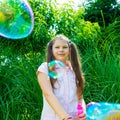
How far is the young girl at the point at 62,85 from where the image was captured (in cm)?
352

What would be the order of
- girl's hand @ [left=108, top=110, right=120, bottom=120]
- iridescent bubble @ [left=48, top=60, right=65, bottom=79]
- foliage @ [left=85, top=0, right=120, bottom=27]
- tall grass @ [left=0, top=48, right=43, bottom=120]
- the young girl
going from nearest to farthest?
girl's hand @ [left=108, top=110, right=120, bottom=120] < the young girl < iridescent bubble @ [left=48, top=60, right=65, bottom=79] < tall grass @ [left=0, top=48, right=43, bottom=120] < foliage @ [left=85, top=0, right=120, bottom=27]

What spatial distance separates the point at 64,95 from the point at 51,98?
0.18m

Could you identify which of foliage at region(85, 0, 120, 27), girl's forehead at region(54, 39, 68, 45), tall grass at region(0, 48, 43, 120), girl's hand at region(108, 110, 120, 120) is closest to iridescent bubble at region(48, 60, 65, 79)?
girl's forehead at region(54, 39, 68, 45)

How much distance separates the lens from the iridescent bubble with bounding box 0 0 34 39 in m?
4.88

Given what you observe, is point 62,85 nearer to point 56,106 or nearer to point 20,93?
point 56,106

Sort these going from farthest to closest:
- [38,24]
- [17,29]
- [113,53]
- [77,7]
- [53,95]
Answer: [77,7], [38,24], [113,53], [17,29], [53,95]

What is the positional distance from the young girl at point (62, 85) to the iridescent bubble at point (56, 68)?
26mm

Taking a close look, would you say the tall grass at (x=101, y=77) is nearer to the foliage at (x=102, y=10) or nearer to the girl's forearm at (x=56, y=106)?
the girl's forearm at (x=56, y=106)

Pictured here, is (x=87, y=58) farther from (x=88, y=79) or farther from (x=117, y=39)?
(x=117, y=39)

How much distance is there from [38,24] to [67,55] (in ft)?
8.17

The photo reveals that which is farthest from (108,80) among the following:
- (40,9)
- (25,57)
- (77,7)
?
(77,7)

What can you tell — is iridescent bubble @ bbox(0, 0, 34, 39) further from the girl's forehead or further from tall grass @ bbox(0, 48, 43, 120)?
the girl's forehead

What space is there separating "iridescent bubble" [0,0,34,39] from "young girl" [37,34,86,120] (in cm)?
117

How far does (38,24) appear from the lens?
6.15m
